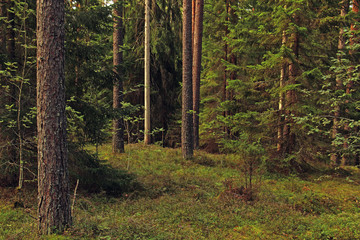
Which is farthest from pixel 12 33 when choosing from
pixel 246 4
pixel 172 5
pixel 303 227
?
pixel 246 4

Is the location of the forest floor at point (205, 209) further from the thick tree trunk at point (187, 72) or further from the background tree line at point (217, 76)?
the thick tree trunk at point (187, 72)

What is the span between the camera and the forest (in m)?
4.93

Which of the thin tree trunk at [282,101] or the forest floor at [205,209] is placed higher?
the thin tree trunk at [282,101]

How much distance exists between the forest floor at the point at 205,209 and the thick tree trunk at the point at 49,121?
0.43 metres

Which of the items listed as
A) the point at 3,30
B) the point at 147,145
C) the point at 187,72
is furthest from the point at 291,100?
the point at 3,30

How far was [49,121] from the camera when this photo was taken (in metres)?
4.82

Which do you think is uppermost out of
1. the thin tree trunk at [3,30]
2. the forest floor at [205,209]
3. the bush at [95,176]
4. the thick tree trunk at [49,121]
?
the thin tree trunk at [3,30]

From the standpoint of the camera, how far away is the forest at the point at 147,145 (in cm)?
493

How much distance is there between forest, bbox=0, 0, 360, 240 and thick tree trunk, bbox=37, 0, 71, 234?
0.06ft

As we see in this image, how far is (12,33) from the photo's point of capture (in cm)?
780

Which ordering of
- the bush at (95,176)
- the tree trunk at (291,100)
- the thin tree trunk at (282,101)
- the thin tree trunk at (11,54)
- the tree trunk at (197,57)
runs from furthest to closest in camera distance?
the tree trunk at (197,57) → the thin tree trunk at (282,101) → the tree trunk at (291,100) → the bush at (95,176) → the thin tree trunk at (11,54)

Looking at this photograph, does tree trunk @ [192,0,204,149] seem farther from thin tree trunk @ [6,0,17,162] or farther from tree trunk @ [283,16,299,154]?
thin tree trunk @ [6,0,17,162]

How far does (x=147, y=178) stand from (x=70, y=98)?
4.19 metres

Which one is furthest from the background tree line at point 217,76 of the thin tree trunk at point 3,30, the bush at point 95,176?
the bush at point 95,176
